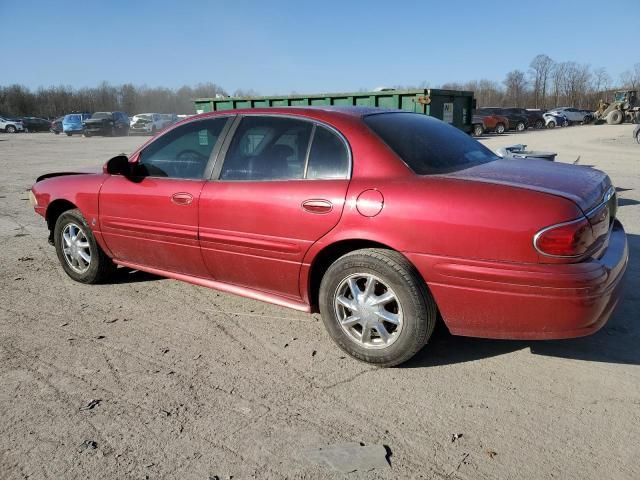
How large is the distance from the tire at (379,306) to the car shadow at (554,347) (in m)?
0.22

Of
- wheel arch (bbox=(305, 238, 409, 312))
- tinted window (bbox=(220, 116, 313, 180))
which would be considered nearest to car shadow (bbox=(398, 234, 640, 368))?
wheel arch (bbox=(305, 238, 409, 312))

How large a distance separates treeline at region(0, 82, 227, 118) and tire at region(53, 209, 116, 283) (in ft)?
224

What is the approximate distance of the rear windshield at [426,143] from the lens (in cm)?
320

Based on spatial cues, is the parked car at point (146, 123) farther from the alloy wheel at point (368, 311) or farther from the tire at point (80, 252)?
the alloy wheel at point (368, 311)

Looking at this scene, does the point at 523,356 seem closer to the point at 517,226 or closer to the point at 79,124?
the point at 517,226

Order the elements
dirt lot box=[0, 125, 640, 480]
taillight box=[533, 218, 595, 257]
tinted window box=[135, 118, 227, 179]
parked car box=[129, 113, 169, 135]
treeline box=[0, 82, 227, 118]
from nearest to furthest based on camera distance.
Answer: dirt lot box=[0, 125, 640, 480] < taillight box=[533, 218, 595, 257] < tinted window box=[135, 118, 227, 179] < parked car box=[129, 113, 169, 135] < treeline box=[0, 82, 227, 118]

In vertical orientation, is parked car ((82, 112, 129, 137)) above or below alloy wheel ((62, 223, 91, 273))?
above

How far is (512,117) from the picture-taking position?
35844 mm

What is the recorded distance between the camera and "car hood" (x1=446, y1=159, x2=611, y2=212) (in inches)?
110

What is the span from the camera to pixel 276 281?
3525 millimetres

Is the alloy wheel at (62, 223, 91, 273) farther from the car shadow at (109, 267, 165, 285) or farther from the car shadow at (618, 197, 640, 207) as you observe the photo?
the car shadow at (618, 197, 640, 207)

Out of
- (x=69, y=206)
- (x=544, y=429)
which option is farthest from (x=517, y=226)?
(x=69, y=206)

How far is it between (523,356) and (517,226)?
1.09 metres

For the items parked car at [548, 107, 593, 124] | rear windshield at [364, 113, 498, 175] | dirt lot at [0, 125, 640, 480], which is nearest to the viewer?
dirt lot at [0, 125, 640, 480]
